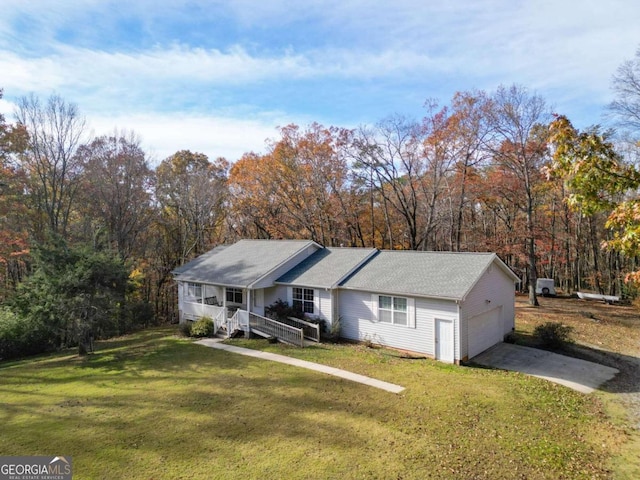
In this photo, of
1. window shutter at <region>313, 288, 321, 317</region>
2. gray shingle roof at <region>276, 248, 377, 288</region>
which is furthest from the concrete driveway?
window shutter at <region>313, 288, 321, 317</region>

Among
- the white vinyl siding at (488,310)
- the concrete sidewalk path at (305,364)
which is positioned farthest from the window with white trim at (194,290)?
the white vinyl siding at (488,310)

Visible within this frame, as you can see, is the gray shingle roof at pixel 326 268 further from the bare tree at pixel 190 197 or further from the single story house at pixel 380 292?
the bare tree at pixel 190 197

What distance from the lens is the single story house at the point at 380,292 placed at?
15.3 meters

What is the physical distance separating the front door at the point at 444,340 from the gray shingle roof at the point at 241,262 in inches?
367

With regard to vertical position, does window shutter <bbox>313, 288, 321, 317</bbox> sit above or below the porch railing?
above

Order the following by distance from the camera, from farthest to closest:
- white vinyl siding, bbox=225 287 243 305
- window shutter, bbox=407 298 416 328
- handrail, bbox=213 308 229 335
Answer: white vinyl siding, bbox=225 287 243 305, handrail, bbox=213 308 229 335, window shutter, bbox=407 298 416 328

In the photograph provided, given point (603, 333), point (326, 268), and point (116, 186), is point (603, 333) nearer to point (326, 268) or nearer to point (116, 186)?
point (326, 268)

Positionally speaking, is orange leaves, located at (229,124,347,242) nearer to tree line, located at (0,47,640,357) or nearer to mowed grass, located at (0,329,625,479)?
tree line, located at (0,47,640,357)

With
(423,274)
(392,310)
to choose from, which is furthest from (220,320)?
(423,274)

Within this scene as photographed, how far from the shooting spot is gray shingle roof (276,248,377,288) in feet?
61.7

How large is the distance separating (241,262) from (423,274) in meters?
11.3

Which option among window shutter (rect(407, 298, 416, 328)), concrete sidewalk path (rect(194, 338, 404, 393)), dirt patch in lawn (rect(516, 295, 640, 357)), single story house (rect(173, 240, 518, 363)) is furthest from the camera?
dirt patch in lawn (rect(516, 295, 640, 357))

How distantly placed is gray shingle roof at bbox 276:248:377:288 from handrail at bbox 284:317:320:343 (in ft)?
6.11

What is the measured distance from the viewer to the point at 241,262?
22.8 m
